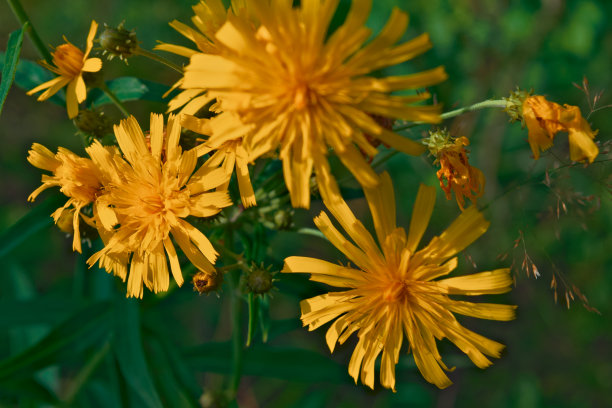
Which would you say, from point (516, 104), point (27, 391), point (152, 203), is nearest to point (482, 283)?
point (516, 104)

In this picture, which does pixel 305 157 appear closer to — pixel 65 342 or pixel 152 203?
pixel 152 203

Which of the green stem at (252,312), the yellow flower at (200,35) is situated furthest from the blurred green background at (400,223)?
the yellow flower at (200,35)

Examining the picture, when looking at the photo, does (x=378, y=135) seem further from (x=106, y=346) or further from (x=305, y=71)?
(x=106, y=346)

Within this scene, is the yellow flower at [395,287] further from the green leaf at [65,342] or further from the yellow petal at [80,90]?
the green leaf at [65,342]

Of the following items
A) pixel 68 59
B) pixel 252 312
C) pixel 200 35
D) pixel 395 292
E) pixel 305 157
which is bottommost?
pixel 395 292

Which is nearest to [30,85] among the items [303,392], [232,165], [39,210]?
[39,210]

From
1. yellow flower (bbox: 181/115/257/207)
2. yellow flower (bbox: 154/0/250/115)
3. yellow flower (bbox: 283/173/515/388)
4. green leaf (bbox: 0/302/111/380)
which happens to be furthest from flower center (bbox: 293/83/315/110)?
green leaf (bbox: 0/302/111/380)
